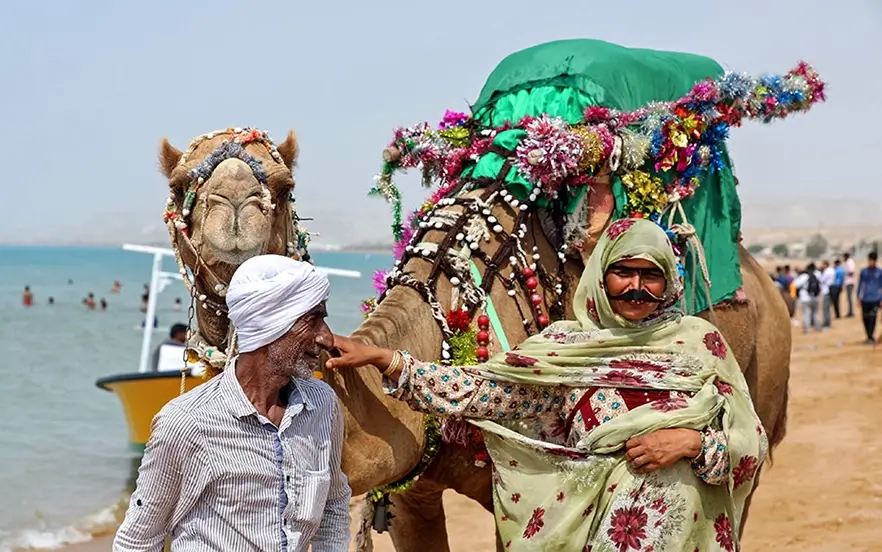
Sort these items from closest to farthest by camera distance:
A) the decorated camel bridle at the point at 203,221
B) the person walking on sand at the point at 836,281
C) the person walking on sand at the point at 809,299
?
the decorated camel bridle at the point at 203,221 → the person walking on sand at the point at 809,299 → the person walking on sand at the point at 836,281

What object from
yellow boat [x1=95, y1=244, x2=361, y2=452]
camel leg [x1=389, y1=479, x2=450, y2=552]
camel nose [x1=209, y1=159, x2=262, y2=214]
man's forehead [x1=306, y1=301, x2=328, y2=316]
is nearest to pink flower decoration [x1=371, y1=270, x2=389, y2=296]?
camel nose [x1=209, y1=159, x2=262, y2=214]

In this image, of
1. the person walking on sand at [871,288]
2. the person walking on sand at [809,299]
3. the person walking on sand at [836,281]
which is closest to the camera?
the person walking on sand at [871,288]

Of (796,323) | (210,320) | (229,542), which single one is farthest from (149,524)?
(796,323)

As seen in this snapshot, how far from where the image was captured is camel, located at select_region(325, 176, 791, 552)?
13.1 feet

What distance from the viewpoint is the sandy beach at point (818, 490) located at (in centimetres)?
830

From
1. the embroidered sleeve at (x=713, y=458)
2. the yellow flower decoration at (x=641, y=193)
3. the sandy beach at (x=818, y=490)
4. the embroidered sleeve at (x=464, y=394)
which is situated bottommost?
the sandy beach at (x=818, y=490)

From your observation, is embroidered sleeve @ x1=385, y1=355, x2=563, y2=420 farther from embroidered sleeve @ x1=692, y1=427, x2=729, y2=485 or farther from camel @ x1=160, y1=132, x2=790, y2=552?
embroidered sleeve @ x1=692, y1=427, x2=729, y2=485

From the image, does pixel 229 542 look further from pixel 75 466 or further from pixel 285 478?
pixel 75 466

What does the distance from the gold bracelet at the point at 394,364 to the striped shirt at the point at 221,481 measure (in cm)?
82

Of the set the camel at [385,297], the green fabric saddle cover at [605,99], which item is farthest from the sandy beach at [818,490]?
the camel at [385,297]

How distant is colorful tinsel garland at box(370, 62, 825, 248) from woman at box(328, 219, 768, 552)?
122cm

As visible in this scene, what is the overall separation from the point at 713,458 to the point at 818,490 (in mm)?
6648

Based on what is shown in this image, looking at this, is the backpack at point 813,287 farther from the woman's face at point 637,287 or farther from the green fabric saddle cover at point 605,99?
the woman's face at point 637,287

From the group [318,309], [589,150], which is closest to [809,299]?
[589,150]
